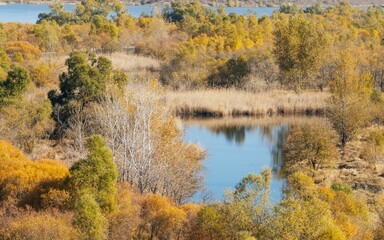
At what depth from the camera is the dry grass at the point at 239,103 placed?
42.4 metres

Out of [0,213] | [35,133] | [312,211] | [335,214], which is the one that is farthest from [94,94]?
[312,211]

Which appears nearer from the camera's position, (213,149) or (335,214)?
(335,214)

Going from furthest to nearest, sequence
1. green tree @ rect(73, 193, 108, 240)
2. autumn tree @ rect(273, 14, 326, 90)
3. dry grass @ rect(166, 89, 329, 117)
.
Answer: autumn tree @ rect(273, 14, 326, 90)
dry grass @ rect(166, 89, 329, 117)
green tree @ rect(73, 193, 108, 240)

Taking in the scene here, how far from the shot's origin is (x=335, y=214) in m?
18.1

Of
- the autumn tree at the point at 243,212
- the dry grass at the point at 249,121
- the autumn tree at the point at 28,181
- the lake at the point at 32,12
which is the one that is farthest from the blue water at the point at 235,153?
the lake at the point at 32,12

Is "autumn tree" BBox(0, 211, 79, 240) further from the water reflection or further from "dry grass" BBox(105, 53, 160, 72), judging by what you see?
"dry grass" BBox(105, 53, 160, 72)

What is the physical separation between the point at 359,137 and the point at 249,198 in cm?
2293

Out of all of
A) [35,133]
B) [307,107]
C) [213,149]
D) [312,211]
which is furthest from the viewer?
[307,107]

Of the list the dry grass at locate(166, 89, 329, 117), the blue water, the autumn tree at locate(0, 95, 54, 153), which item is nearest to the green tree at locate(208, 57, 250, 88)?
the dry grass at locate(166, 89, 329, 117)

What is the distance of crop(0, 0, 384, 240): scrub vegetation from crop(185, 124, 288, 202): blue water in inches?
39.0

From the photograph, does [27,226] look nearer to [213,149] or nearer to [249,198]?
[249,198]

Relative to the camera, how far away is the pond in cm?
2867

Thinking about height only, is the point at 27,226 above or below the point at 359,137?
above

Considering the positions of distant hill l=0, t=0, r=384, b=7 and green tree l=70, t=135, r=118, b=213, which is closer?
green tree l=70, t=135, r=118, b=213
